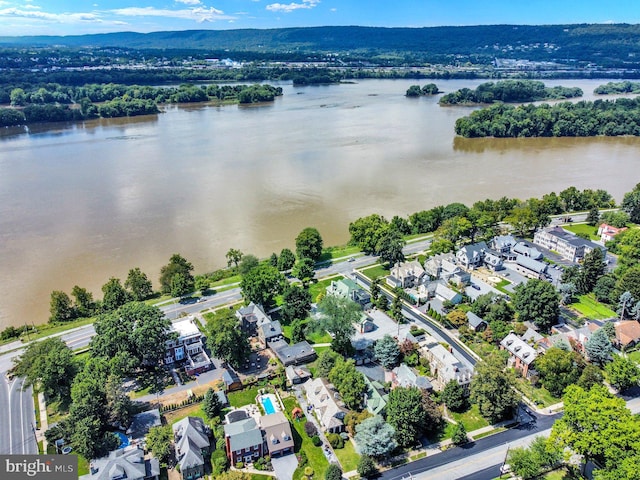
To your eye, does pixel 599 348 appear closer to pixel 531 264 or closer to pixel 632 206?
pixel 531 264

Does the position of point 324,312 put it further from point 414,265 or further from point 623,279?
point 623,279

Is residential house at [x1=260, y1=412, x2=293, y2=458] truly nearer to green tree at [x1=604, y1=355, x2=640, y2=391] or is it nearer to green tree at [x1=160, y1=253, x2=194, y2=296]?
green tree at [x1=160, y1=253, x2=194, y2=296]

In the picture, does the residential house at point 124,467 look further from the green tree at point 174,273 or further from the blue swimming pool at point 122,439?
the green tree at point 174,273

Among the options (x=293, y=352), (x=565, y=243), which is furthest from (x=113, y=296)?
(x=565, y=243)

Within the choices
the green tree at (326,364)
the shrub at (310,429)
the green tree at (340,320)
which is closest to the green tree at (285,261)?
the green tree at (340,320)

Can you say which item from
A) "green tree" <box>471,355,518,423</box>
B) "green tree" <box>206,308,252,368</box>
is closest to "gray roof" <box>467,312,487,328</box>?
"green tree" <box>471,355,518,423</box>

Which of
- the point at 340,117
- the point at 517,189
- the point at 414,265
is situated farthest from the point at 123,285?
the point at 340,117
